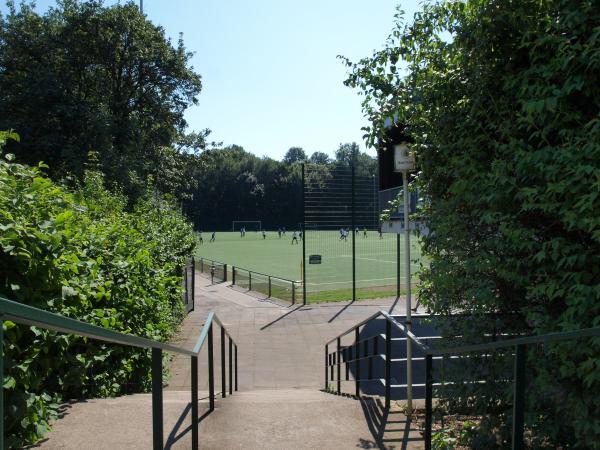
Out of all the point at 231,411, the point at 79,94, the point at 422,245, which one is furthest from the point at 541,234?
the point at 79,94

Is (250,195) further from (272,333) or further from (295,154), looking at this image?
(272,333)

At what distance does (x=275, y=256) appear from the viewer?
4241cm

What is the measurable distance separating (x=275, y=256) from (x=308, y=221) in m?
22.5

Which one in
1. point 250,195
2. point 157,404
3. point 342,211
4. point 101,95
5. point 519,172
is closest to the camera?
point 157,404

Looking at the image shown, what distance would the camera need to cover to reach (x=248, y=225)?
93.8 meters

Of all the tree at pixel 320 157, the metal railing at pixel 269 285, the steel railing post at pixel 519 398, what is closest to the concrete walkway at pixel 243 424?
the steel railing post at pixel 519 398

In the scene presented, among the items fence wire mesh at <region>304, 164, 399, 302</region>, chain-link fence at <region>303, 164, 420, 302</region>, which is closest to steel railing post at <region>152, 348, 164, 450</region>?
fence wire mesh at <region>304, 164, 399, 302</region>

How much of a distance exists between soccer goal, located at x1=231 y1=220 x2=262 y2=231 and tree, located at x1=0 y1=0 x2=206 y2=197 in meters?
62.4

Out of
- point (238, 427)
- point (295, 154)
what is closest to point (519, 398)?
point (238, 427)

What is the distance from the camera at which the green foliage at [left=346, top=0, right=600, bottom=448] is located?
2.91 metres

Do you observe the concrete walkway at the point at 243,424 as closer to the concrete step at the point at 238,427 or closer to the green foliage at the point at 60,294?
the concrete step at the point at 238,427

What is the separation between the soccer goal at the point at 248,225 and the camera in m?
92.0

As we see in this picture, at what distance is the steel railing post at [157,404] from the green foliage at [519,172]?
80.2 inches

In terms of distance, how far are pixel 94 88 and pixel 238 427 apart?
82.1ft
